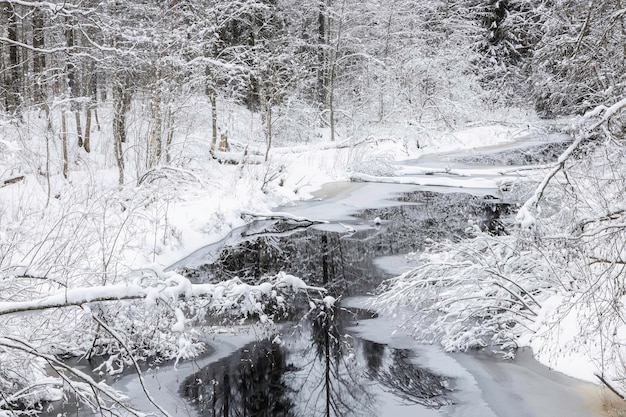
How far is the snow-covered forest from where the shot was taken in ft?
14.6

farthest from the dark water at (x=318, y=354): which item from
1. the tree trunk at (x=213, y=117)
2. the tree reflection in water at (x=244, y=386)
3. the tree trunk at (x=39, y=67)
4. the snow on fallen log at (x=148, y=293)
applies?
the tree trunk at (x=213, y=117)

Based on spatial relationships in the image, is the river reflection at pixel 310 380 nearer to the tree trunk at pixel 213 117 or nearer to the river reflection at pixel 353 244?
the river reflection at pixel 353 244

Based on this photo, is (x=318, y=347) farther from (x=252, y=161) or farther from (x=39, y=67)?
(x=39, y=67)

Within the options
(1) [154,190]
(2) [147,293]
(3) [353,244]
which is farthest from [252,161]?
(2) [147,293]

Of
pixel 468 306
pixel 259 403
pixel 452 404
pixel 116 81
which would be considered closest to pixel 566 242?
pixel 452 404

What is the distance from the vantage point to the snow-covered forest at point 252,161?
14.6 ft

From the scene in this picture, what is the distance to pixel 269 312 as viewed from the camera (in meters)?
7.85

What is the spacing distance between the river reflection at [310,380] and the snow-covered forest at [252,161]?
1.61 ft

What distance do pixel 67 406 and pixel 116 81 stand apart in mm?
11017

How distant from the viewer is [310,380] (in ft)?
19.7

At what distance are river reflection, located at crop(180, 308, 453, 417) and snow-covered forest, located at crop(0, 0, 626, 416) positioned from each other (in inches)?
19.3

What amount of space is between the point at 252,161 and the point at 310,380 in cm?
1214

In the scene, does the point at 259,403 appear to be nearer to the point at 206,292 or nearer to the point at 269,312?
the point at 269,312

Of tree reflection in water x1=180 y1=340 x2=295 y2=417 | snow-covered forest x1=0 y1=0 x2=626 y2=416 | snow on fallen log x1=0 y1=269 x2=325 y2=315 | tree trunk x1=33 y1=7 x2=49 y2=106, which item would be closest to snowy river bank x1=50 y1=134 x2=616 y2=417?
tree reflection in water x1=180 y1=340 x2=295 y2=417
